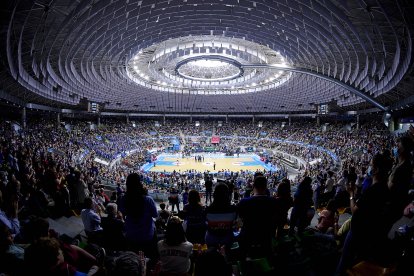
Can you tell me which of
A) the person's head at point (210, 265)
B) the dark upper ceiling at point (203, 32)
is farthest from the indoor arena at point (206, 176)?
the dark upper ceiling at point (203, 32)

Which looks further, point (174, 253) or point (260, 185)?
point (260, 185)

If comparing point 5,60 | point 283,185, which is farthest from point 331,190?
point 5,60

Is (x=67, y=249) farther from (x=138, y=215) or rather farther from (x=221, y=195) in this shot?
(x=221, y=195)

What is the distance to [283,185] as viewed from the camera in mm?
6152

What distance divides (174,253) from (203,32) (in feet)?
86.8

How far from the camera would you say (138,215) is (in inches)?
193

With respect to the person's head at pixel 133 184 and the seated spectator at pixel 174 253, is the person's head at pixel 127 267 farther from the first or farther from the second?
the person's head at pixel 133 184

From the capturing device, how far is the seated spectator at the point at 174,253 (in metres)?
3.90

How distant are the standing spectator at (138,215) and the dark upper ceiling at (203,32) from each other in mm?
11461

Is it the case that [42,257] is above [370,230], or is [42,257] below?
above

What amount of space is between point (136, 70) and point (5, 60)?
2089 cm

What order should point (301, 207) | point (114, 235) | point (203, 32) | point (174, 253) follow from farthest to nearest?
point (203, 32)
point (301, 207)
point (114, 235)
point (174, 253)

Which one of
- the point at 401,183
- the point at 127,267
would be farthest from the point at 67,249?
the point at 401,183

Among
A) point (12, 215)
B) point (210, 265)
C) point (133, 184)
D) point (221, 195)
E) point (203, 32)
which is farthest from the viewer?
point (203, 32)
